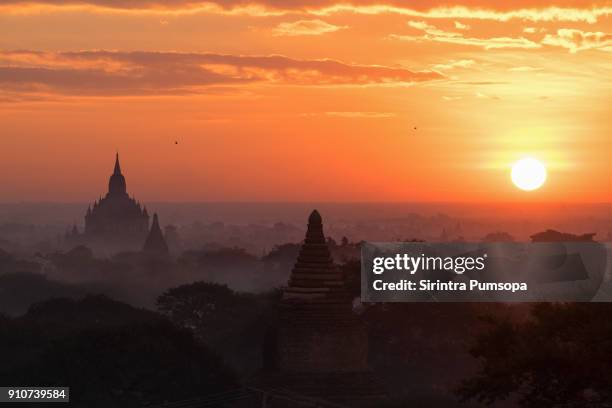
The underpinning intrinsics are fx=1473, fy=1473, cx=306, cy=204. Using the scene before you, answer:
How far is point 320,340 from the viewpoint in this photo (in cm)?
4766

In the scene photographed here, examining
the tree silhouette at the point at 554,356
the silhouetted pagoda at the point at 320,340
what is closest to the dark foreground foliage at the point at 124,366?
the silhouetted pagoda at the point at 320,340

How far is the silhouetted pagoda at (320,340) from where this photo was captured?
4675 cm

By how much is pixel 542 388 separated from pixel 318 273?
17.0 metres

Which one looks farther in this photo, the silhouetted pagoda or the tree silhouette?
the silhouetted pagoda

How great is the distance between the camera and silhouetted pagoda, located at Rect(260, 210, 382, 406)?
4675 centimetres

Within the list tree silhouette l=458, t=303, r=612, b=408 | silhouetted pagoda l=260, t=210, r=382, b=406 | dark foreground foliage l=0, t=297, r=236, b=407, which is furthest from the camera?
dark foreground foliage l=0, t=297, r=236, b=407

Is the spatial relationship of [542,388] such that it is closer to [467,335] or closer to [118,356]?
[118,356]

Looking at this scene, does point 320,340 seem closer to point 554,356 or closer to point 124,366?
point 124,366

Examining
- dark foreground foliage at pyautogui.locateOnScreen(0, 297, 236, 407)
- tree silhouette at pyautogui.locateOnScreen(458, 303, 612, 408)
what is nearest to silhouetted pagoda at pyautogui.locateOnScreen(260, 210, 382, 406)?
dark foreground foliage at pyautogui.locateOnScreen(0, 297, 236, 407)

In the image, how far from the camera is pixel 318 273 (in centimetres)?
4906

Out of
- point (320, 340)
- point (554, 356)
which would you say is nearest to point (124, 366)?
point (320, 340)

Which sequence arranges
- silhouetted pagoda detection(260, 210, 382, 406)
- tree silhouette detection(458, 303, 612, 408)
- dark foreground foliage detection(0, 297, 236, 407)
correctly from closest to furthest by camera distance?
tree silhouette detection(458, 303, 612, 408) < silhouetted pagoda detection(260, 210, 382, 406) < dark foreground foliage detection(0, 297, 236, 407)

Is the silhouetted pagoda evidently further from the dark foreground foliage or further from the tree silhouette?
the tree silhouette

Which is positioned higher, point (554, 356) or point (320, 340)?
point (320, 340)
